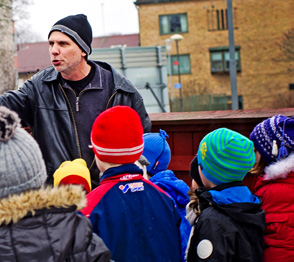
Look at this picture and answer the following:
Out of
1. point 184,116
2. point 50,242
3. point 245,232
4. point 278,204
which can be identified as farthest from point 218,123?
point 50,242

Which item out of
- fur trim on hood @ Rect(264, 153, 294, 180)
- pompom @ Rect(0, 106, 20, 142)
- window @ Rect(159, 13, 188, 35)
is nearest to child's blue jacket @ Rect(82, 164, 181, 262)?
pompom @ Rect(0, 106, 20, 142)

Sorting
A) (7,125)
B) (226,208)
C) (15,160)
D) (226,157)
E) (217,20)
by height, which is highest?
(217,20)

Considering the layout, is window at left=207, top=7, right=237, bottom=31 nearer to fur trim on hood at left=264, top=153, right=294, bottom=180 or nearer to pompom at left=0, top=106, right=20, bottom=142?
fur trim on hood at left=264, top=153, right=294, bottom=180

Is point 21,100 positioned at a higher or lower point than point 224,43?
lower

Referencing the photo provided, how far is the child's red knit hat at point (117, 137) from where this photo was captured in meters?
2.24

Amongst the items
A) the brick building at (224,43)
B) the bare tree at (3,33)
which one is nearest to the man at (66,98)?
the bare tree at (3,33)

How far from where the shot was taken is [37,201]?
178 centimetres

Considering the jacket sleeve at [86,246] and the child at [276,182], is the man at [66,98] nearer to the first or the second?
the child at [276,182]

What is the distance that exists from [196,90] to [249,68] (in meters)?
3.95

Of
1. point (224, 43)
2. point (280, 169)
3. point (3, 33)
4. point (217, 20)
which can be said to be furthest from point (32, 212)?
point (217, 20)

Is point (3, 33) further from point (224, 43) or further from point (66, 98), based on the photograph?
point (224, 43)

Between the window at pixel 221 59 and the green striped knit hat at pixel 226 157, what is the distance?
3135cm

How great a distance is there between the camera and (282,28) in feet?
106

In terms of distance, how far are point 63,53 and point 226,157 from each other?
1430mm
